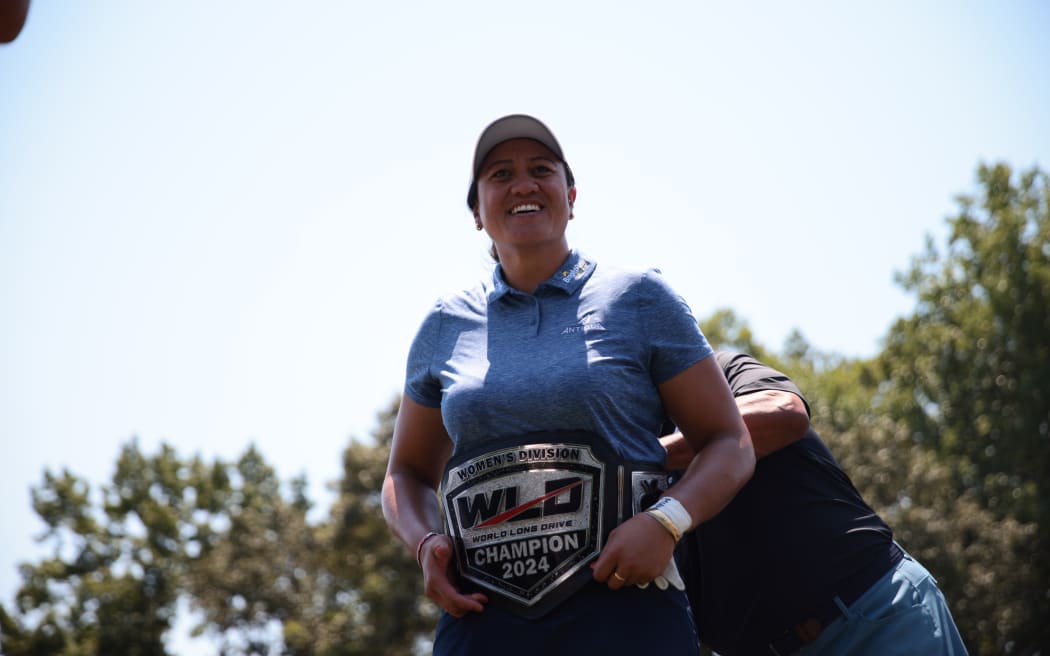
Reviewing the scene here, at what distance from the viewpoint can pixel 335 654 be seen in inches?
1131

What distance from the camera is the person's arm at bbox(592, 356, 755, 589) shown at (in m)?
2.72

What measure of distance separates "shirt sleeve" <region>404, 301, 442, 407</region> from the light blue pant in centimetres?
153

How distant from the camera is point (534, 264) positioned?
3.27 meters

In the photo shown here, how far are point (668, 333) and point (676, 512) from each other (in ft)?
1.71

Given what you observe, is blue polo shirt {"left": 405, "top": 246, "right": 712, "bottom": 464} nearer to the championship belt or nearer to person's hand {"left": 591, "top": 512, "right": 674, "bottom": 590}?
the championship belt

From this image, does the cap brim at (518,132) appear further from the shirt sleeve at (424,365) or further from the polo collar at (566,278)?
the shirt sleeve at (424,365)

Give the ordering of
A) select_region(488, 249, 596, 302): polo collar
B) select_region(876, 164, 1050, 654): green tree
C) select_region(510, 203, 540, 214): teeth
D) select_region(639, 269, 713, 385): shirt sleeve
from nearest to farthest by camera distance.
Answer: select_region(639, 269, 713, 385): shirt sleeve
select_region(488, 249, 596, 302): polo collar
select_region(510, 203, 540, 214): teeth
select_region(876, 164, 1050, 654): green tree

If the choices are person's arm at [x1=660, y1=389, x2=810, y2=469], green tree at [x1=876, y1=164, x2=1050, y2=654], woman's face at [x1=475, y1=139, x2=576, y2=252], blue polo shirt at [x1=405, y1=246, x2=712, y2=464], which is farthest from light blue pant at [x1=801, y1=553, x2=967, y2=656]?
green tree at [x1=876, y1=164, x2=1050, y2=654]

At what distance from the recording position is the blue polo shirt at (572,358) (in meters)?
2.88

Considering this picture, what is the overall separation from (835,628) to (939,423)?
3445 cm

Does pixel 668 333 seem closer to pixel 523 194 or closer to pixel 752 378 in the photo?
pixel 523 194

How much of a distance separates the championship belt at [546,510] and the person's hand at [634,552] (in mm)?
61

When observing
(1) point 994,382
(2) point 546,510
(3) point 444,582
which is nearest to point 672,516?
(2) point 546,510

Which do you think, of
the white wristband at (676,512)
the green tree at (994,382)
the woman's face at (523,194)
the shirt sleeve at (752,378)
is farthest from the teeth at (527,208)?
the green tree at (994,382)
